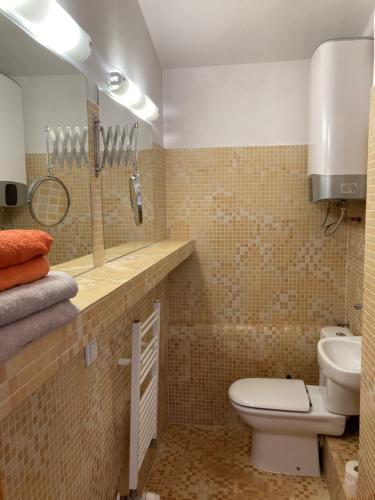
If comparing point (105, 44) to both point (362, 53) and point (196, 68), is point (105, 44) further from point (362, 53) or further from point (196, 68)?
point (362, 53)

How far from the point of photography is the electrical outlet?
4.44 feet

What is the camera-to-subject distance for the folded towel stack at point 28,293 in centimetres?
60

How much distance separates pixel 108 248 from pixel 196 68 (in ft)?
5.11

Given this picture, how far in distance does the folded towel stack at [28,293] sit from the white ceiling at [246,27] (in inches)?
69.1

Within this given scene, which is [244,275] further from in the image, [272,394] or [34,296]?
[34,296]

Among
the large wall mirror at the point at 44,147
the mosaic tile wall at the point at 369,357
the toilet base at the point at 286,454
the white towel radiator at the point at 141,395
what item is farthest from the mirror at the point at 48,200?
the toilet base at the point at 286,454

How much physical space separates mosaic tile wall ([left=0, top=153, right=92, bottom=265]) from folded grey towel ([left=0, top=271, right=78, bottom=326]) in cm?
32

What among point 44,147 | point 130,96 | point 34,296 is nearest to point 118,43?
point 130,96

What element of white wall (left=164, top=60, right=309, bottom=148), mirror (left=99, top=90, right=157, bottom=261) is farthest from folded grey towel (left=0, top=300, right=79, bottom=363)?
white wall (left=164, top=60, right=309, bottom=148)

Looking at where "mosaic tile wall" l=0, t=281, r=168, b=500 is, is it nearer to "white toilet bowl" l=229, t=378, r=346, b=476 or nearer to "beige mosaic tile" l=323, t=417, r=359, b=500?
"white toilet bowl" l=229, t=378, r=346, b=476

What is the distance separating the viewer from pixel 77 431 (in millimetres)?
1308

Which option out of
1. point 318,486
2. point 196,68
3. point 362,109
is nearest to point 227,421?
point 318,486

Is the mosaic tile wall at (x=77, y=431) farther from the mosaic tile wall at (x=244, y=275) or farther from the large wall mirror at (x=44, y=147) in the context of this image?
the mosaic tile wall at (x=244, y=275)

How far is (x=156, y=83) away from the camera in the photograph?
8.04ft
